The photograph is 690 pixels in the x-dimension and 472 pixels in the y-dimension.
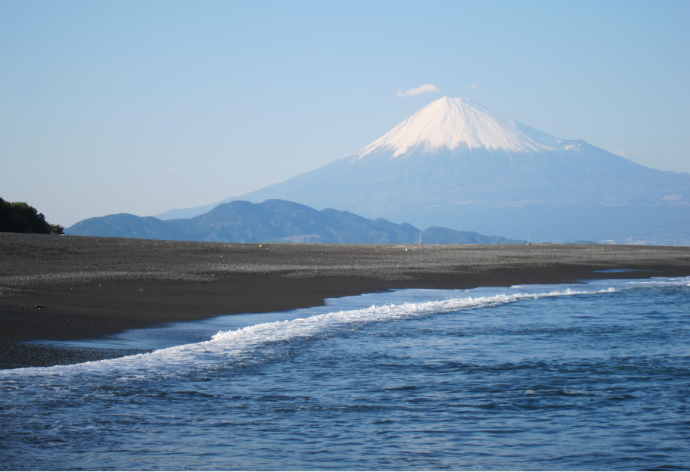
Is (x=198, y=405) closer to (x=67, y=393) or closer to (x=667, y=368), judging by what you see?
(x=67, y=393)

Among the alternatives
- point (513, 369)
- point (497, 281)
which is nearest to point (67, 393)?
point (513, 369)

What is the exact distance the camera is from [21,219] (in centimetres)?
4403

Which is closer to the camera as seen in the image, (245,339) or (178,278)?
(245,339)

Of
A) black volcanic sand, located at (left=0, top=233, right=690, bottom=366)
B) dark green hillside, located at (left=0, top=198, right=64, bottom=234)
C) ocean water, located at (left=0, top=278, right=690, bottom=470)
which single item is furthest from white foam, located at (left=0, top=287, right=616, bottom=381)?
dark green hillside, located at (left=0, top=198, right=64, bottom=234)

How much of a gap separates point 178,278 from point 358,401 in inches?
517

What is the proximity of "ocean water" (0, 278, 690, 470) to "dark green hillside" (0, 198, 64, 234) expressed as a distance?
35143 mm

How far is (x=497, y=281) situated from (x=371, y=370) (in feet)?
54.9

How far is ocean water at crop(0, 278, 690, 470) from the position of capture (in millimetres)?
6008

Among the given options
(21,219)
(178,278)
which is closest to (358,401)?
(178,278)

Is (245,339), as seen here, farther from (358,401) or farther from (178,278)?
(178,278)

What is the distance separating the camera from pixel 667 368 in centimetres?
1031

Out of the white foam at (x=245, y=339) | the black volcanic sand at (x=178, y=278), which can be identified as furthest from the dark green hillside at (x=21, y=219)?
the white foam at (x=245, y=339)

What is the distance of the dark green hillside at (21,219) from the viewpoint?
42.8 meters

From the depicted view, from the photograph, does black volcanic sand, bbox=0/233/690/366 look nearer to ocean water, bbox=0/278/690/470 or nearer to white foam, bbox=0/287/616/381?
white foam, bbox=0/287/616/381
